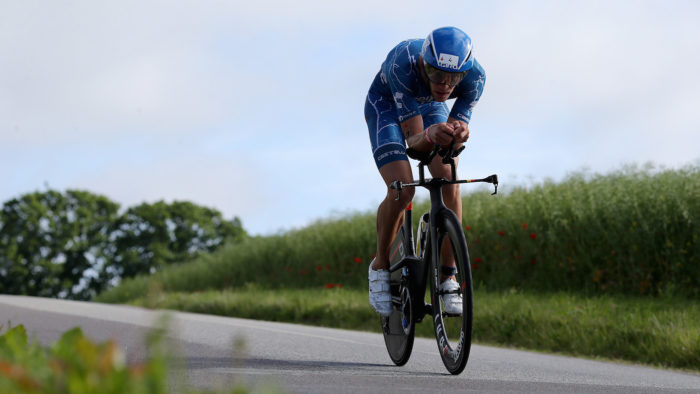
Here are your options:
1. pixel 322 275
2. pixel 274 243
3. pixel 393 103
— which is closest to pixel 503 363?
pixel 393 103

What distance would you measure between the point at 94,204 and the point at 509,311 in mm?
44358

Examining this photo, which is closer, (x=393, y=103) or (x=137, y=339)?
(x=393, y=103)

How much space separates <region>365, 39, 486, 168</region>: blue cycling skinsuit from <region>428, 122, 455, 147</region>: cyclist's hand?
663 millimetres

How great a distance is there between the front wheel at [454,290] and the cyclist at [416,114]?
5cm

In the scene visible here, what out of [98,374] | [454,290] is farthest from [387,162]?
[98,374]

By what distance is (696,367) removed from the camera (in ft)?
25.5

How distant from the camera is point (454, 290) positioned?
5152 millimetres

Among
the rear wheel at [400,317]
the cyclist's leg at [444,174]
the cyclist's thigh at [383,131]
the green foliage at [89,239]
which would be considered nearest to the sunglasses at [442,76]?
the cyclist's leg at [444,174]

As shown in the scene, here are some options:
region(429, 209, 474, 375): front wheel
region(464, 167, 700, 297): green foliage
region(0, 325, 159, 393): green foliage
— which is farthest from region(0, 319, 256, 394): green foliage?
region(464, 167, 700, 297): green foliage

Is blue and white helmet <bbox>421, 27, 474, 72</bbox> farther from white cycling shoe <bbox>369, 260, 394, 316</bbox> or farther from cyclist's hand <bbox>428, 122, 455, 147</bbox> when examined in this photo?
white cycling shoe <bbox>369, 260, 394, 316</bbox>

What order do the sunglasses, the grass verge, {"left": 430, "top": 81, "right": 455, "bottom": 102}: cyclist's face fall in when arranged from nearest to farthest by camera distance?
the sunglasses → {"left": 430, "top": 81, "right": 455, "bottom": 102}: cyclist's face → the grass verge

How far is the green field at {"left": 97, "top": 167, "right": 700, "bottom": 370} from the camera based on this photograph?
29.7ft

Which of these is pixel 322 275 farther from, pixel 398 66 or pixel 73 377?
pixel 73 377

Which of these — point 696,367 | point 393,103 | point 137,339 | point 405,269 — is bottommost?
point 696,367
